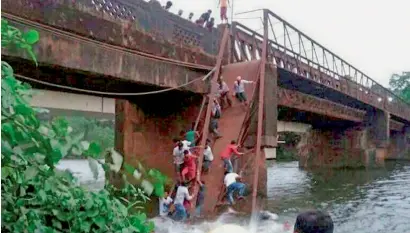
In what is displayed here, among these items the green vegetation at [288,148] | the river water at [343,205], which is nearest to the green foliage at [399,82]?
the green vegetation at [288,148]

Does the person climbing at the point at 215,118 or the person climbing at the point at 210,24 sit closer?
the person climbing at the point at 215,118

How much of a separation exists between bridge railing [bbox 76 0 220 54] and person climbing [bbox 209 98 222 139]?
1.75m

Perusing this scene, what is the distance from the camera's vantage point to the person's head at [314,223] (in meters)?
2.65

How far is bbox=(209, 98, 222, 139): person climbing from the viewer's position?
12836mm

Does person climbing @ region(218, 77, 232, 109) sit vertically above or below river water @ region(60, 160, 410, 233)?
above

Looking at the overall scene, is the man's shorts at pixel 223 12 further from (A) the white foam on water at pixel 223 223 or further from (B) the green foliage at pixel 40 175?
(B) the green foliage at pixel 40 175

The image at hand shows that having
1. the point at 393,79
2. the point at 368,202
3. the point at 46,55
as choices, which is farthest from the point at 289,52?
the point at 393,79

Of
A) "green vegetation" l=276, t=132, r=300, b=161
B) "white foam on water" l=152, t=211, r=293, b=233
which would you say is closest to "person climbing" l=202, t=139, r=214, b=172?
"white foam on water" l=152, t=211, r=293, b=233

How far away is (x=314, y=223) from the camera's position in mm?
2654

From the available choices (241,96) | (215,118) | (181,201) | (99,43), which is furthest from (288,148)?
(99,43)

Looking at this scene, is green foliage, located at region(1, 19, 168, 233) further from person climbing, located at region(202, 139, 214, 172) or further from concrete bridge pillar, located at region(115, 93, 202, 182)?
concrete bridge pillar, located at region(115, 93, 202, 182)

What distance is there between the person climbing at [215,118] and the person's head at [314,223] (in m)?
10.1

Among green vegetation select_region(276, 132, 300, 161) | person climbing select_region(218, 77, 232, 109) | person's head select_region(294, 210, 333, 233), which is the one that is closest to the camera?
person's head select_region(294, 210, 333, 233)

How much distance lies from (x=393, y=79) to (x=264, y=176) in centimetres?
6422
